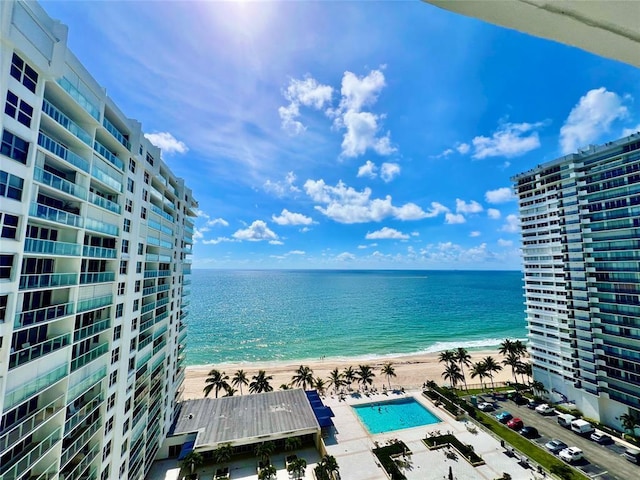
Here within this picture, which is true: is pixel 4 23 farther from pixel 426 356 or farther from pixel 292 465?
pixel 426 356

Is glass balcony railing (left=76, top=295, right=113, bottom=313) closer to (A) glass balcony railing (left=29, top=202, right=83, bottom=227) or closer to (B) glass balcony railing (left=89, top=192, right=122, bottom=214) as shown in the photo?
(A) glass balcony railing (left=29, top=202, right=83, bottom=227)

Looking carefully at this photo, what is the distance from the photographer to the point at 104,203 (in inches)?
960

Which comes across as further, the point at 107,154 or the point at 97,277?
the point at 107,154

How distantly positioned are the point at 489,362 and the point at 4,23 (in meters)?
71.8

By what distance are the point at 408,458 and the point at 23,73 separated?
47.5 meters

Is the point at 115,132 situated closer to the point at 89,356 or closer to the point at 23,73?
the point at 23,73

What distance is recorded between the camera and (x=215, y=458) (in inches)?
1469

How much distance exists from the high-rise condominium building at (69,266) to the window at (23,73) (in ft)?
0.18

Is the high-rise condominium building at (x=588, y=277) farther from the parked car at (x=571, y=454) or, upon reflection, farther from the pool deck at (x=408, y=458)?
the pool deck at (x=408, y=458)

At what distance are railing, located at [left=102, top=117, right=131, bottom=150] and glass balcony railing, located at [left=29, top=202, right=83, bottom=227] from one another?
7990 mm

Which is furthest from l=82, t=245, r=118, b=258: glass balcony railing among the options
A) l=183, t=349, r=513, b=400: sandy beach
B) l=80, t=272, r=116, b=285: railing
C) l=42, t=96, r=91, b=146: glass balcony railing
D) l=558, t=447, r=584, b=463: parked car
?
l=558, t=447, r=584, b=463: parked car

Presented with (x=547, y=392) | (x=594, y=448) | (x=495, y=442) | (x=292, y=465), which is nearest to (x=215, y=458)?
(x=292, y=465)

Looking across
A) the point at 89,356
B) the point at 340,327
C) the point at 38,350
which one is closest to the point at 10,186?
the point at 38,350

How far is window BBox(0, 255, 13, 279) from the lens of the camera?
1595 cm
